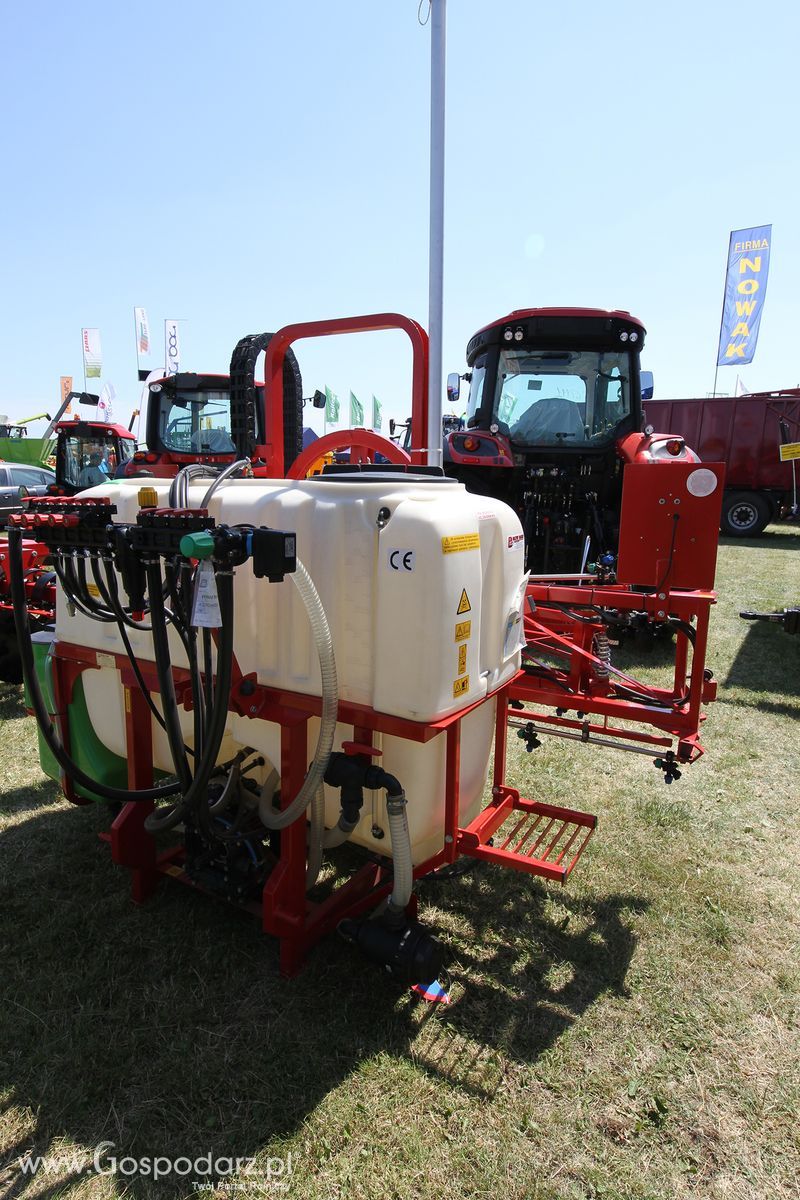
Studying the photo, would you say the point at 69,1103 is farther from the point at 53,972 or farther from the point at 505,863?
the point at 505,863

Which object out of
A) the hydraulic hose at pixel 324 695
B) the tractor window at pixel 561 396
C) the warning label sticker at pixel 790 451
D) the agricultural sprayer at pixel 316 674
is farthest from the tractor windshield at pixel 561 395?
the warning label sticker at pixel 790 451

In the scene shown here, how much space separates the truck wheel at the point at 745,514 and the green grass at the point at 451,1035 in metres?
11.4

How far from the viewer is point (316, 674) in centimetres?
192

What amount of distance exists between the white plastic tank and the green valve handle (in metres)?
0.38

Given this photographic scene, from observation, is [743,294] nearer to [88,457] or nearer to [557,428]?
[557,428]

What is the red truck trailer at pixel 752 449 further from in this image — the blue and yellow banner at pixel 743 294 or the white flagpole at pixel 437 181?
the white flagpole at pixel 437 181

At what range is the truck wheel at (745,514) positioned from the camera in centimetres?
1284

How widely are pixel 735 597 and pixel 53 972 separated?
7046mm

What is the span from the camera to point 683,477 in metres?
2.78

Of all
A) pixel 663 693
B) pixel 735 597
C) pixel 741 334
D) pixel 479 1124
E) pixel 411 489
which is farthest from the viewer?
pixel 741 334

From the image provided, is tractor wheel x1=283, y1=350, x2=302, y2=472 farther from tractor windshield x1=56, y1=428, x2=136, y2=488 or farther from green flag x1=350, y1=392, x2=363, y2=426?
green flag x1=350, y1=392, x2=363, y2=426

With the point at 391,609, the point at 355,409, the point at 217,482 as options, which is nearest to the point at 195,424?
the point at 217,482

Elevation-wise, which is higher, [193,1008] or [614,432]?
[614,432]

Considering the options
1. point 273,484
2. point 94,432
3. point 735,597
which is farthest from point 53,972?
point 94,432
